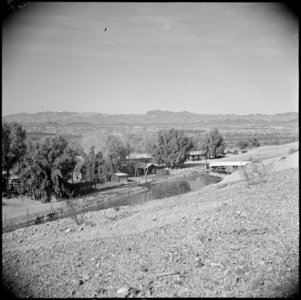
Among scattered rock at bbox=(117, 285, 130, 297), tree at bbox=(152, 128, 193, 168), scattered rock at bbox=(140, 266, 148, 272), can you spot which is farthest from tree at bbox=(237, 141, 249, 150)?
scattered rock at bbox=(117, 285, 130, 297)

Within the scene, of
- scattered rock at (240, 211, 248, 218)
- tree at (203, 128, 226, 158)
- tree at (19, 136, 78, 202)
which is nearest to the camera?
scattered rock at (240, 211, 248, 218)

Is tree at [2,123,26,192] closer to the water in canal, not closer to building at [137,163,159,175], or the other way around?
the water in canal

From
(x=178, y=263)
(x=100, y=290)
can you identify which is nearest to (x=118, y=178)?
(x=178, y=263)

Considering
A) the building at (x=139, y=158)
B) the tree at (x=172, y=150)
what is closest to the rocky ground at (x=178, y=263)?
the building at (x=139, y=158)

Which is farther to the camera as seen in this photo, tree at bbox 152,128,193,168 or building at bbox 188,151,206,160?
building at bbox 188,151,206,160

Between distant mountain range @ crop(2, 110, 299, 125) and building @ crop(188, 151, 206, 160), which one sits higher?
distant mountain range @ crop(2, 110, 299, 125)

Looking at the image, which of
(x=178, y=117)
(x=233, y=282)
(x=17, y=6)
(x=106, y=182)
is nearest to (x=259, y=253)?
(x=233, y=282)

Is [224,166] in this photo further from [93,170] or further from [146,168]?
[93,170]
